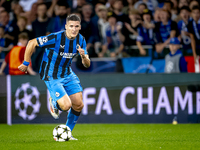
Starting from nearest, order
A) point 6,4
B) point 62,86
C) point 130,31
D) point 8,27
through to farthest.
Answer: point 62,86 → point 130,31 → point 8,27 → point 6,4

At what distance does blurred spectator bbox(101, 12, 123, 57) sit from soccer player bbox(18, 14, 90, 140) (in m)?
2.81

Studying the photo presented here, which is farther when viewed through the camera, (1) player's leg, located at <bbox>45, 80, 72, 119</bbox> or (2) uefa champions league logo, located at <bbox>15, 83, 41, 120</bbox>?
(2) uefa champions league logo, located at <bbox>15, 83, 41, 120</bbox>

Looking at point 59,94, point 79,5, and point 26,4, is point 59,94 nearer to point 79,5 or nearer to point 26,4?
point 79,5

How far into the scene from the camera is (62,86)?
545 cm

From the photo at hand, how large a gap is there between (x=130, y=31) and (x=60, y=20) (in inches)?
72.5

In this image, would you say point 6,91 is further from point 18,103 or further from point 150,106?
point 150,106

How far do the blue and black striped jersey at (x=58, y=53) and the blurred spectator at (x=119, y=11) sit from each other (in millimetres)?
3484

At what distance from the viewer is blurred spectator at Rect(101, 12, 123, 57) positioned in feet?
27.3

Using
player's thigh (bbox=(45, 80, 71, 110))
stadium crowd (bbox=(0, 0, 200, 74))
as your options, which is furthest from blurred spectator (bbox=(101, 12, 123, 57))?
player's thigh (bbox=(45, 80, 71, 110))

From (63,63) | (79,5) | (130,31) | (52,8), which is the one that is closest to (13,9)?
(52,8)

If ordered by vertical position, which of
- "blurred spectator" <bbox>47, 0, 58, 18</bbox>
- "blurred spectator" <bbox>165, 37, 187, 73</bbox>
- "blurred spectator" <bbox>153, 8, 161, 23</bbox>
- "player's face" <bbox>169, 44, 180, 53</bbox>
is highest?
"blurred spectator" <bbox>47, 0, 58, 18</bbox>

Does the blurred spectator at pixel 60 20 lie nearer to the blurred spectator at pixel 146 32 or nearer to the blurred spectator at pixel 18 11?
the blurred spectator at pixel 18 11

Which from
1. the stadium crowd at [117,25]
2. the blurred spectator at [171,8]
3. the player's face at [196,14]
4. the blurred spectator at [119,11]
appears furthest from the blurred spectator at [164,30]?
the blurred spectator at [119,11]

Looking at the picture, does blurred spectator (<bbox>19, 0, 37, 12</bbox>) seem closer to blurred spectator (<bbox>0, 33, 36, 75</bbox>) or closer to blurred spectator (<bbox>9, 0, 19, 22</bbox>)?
blurred spectator (<bbox>9, 0, 19, 22</bbox>)
